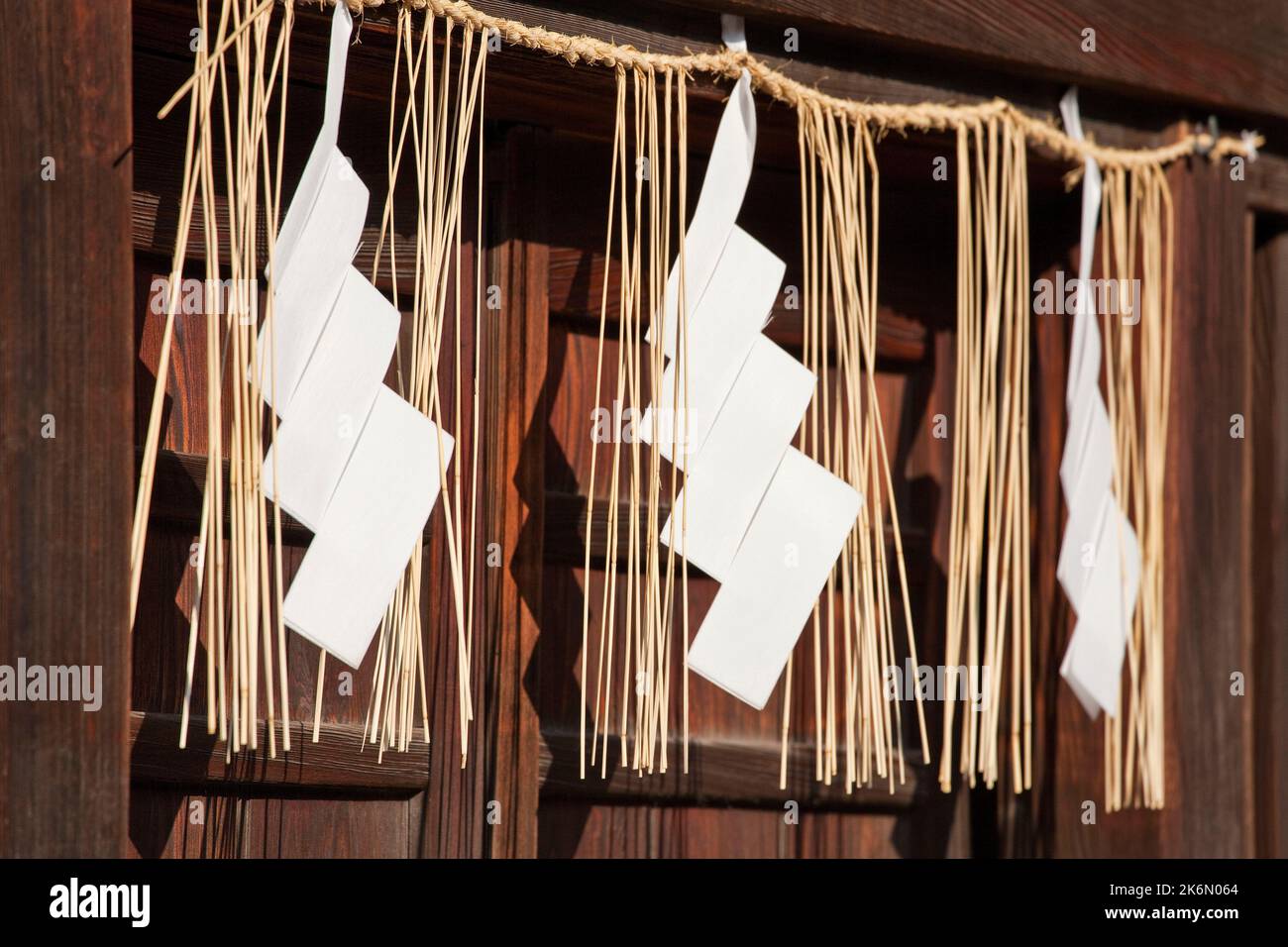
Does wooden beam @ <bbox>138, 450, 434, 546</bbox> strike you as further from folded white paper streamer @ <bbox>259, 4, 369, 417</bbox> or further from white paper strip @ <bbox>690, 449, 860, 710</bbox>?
white paper strip @ <bbox>690, 449, 860, 710</bbox>

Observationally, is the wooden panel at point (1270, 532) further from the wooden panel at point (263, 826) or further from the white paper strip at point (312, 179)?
the white paper strip at point (312, 179)

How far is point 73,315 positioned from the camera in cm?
120

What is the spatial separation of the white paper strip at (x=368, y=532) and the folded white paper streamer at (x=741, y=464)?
0.26 metres

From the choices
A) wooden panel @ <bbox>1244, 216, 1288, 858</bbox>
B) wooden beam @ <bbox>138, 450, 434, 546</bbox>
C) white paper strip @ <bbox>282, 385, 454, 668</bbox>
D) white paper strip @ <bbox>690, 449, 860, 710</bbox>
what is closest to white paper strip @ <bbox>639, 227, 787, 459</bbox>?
white paper strip @ <bbox>690, 449, 860, 710</bbox>

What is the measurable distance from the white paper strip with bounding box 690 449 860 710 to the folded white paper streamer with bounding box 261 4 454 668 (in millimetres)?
343

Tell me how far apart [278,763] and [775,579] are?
21.7 inches

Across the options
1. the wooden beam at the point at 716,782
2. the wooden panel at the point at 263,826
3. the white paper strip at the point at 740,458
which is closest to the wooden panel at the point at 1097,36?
the white paper strip at the point at 740,458

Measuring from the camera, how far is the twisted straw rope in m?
1.47

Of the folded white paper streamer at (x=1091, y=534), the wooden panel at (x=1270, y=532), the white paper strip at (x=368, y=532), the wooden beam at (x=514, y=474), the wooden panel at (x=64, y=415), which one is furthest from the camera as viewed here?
the wooden panel at (x=1270, y=532)

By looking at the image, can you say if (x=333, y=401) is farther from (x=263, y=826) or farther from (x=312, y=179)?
(x=263, y=826)

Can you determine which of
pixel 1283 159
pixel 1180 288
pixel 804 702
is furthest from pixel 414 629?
pixel 1283 159

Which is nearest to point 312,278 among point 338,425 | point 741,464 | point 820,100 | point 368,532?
point 338,425

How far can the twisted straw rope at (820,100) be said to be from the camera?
1466 mm

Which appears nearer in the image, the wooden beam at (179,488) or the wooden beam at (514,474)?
the wooden beam at (179,488)
